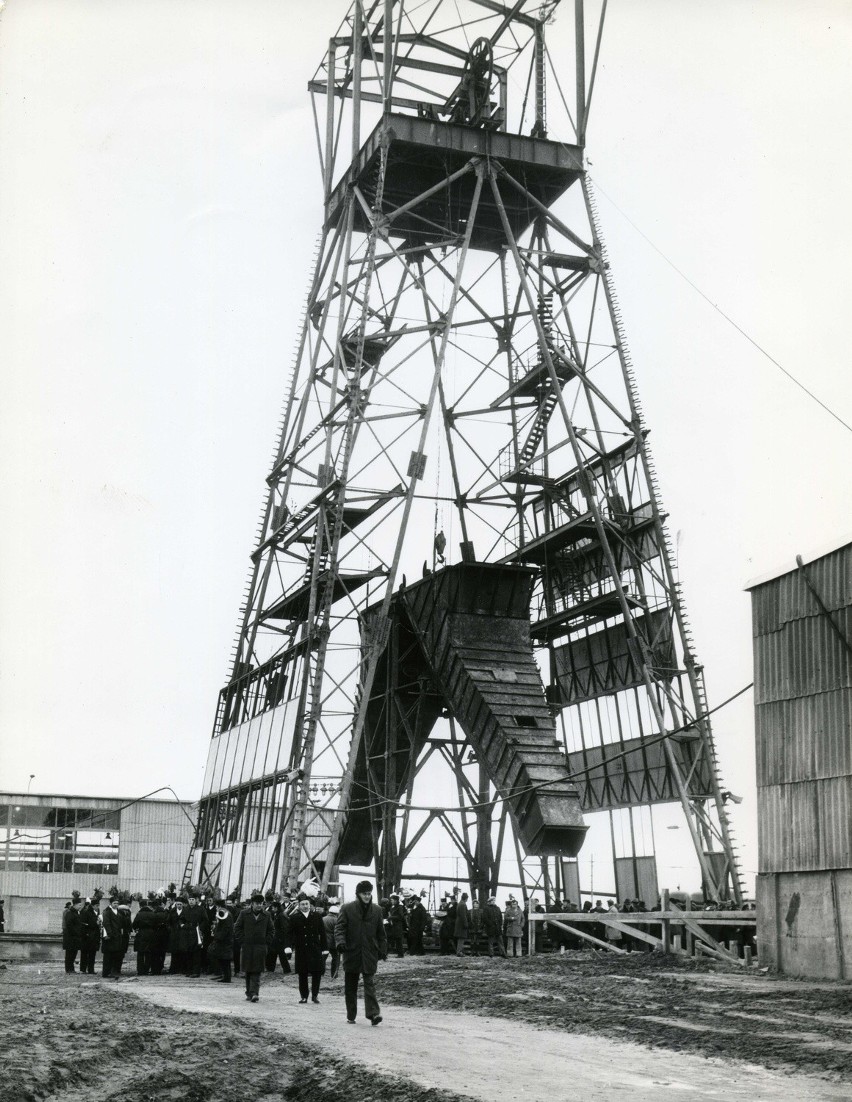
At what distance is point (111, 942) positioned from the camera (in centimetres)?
2292

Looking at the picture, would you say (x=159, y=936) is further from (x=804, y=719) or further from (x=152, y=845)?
(x=152, y=845)

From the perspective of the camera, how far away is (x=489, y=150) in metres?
33.2

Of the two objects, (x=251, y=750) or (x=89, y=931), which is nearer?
(x=89, y=931)

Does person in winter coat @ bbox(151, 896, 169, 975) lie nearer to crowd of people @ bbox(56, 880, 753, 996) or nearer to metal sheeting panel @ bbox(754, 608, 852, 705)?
crowd of people @ bbox(56, 880, 753, 996)

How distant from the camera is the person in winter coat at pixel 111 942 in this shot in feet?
75.2

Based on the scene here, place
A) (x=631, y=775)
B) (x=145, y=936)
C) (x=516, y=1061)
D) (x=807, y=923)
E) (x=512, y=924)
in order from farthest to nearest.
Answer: (x=631, y=775) → (x=512, y=924) → (x=145, y=936) → (x=807, y=923) → (x=516, y=1061)

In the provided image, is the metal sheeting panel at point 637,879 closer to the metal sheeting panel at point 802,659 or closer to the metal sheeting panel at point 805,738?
the metal sheeting panel at point 805,738

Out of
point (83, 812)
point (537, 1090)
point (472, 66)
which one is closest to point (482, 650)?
point (472, 66)

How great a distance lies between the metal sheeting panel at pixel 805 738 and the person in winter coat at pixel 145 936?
35.3 ft

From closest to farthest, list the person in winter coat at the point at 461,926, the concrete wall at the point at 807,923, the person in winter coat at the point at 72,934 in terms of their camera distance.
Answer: the concrete wall at the point at 807,923 < the person in winter coat at the point at 72,934 < the person in winter coat at the point at 461,926

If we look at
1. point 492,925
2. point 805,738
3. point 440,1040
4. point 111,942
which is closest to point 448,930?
point 492,925

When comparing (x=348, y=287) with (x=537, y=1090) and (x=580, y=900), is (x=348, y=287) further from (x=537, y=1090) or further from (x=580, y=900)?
(x=537, y=1090)

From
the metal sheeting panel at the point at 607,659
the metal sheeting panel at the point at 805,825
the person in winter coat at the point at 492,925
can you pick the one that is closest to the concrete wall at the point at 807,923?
the metal sheeting panel at the point at 805,825

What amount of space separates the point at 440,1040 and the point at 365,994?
193 cm
